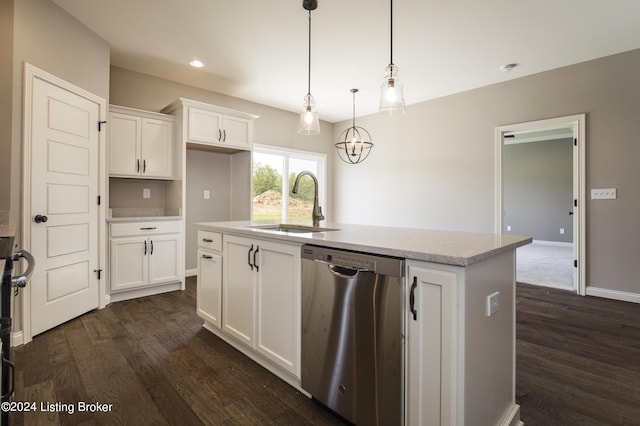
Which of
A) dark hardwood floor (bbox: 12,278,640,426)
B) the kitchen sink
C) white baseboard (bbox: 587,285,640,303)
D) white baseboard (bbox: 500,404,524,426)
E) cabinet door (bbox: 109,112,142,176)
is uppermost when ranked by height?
cabinet door (bbox: 109,112,142,176)

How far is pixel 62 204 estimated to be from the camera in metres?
2.74

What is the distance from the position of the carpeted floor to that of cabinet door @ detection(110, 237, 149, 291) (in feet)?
16.1

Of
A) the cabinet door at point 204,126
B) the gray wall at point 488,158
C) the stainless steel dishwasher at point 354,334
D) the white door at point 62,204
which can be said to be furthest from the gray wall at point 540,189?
the white door at point 62,204

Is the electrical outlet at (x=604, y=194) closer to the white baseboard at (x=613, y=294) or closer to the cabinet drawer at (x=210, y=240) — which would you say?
the white baseboard at (x=613, y=294)

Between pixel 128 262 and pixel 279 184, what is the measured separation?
2.88 meters

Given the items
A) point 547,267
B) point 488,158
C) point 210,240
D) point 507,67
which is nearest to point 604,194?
point 488,158

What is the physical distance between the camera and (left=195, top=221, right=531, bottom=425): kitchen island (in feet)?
3.72

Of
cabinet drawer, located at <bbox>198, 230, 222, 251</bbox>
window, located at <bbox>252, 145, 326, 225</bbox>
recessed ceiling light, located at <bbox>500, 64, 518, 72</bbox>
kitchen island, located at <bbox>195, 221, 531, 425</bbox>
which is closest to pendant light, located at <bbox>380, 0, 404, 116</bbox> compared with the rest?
kitchen island, located at <bbox>195, 221, 531, 425</bbox>

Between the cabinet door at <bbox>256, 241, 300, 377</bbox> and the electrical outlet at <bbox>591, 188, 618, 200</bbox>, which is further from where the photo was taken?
the electrical outlet at <bbox>591, 188, 618, 200</bbox>

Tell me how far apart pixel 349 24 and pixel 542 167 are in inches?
→ 287

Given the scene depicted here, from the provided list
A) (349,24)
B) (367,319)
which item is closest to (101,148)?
(349,24)

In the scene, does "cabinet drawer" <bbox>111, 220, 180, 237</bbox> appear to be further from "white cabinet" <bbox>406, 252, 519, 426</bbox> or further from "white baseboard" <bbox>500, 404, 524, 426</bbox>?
"white baseboard" <bbox>500, 404, 524, 426</bbox>

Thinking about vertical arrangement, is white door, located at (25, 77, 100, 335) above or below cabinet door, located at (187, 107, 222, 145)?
below

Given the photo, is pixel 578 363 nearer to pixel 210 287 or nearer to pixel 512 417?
pixel 512 417
